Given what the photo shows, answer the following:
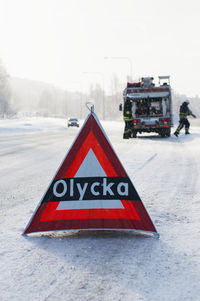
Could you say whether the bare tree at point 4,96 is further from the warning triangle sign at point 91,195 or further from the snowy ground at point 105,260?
the warning triangle sign at point 91,195

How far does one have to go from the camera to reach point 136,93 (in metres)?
21.0

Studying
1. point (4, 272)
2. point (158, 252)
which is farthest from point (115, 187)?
point (4, 272)

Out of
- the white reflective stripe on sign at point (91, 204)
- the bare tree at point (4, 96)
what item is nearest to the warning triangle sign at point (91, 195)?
the white reflective stripe on sign at point (91, 204)

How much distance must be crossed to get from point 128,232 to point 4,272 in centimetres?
138

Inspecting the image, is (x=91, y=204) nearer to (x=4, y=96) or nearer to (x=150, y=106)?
(x=150, y=106)

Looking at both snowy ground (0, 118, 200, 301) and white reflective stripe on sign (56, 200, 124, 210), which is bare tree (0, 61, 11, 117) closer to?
snowy ground (0, 118, 200, 301)

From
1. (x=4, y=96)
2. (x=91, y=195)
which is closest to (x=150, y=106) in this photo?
(x=91, y=195)

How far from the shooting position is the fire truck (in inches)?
821

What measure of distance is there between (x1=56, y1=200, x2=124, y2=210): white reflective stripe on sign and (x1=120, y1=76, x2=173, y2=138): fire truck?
17392 millimetres

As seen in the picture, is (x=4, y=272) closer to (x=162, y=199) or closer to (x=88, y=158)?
(x=88, y=158)

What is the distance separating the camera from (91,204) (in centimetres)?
353

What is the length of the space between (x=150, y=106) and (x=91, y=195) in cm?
1832

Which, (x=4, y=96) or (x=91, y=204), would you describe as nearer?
(x=91, y=204)

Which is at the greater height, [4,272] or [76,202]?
[76,202]
